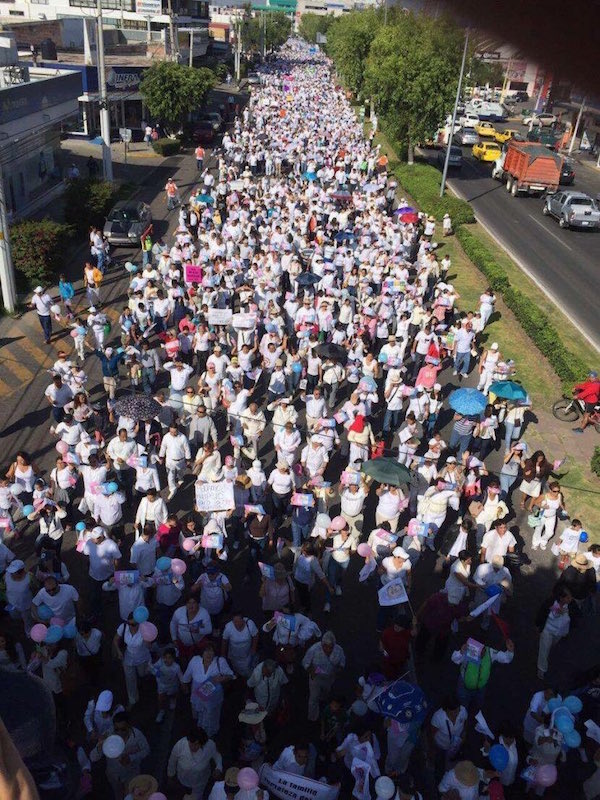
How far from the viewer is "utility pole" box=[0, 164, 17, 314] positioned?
1772 cm

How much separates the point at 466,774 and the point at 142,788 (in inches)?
113

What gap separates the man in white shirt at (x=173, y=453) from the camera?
11.1 m

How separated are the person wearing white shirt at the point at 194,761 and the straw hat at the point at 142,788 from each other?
1.97ft

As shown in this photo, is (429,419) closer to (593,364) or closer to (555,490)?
(555,490)

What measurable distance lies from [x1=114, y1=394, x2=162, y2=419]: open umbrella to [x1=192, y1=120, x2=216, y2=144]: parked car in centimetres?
3681

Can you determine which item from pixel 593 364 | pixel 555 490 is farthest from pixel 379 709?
pixel 593 364

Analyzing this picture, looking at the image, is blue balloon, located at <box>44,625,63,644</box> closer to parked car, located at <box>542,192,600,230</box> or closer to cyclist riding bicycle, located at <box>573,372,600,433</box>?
cyclist riding bicycle, located at <box>573,372,600,433</box>

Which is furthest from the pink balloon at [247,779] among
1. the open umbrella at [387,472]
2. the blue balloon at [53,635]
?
the open umbrella at [387,472]

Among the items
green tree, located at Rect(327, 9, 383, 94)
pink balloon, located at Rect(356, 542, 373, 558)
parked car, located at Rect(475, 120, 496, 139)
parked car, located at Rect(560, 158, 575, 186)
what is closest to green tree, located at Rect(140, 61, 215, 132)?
green tree, located at Rect(327, 9, 383, 94)

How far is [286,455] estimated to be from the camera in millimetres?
11656

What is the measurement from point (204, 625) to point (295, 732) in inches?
65.1

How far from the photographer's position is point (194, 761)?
21.1 feet

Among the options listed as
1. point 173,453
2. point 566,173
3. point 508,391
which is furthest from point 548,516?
point 566,173

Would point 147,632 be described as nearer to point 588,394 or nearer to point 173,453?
point 173,453
